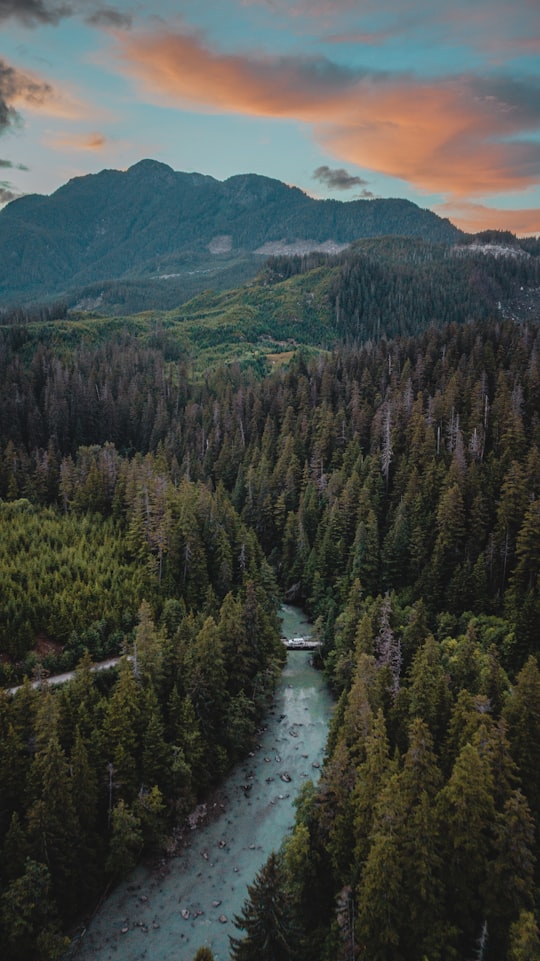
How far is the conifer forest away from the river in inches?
75.9

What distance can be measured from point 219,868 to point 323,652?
31126mm

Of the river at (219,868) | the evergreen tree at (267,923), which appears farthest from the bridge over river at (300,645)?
the evergreen tree at (267,923)

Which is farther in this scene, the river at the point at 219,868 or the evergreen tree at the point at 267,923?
the river at the point at 219,868

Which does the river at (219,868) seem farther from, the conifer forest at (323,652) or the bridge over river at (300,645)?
the bridge over river at (300,645)

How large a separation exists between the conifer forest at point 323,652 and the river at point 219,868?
1.93 meters

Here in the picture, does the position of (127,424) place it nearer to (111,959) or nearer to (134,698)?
(134,698)

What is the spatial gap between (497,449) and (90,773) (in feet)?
251

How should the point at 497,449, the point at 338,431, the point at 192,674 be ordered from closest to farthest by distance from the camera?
the point at 192,674, the point at 497,449, the point at 338,431

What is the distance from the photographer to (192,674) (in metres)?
54.3

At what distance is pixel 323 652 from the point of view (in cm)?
7294

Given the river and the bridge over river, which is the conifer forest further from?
the river

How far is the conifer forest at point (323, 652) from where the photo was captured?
106 ft

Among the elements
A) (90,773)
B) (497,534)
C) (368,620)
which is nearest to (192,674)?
(90,773)

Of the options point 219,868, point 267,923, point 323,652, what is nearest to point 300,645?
point 323,652
